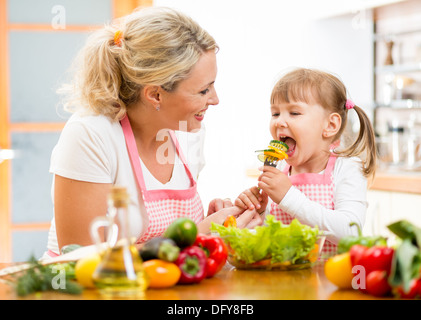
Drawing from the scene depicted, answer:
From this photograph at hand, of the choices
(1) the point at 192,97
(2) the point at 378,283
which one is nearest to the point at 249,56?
(1) the point at 192,97

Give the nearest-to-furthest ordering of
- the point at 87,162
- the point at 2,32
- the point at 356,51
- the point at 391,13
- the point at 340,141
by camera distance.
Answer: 1. the point at 87,162
2. the point at 340,141
3. the point at 2,32
4. the point at 391,13
5. the point at 356,51

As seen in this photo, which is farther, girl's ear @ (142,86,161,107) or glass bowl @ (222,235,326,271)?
girl's ear @ (142,86,161,107)

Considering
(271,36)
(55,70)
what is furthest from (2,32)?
(271,36)

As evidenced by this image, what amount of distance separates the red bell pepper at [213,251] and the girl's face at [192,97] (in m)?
0.68

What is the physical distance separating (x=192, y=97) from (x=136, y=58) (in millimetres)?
199

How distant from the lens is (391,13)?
3.86 m

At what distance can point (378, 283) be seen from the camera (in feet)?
3.17

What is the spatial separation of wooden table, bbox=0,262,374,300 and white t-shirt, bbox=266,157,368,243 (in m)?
0.40

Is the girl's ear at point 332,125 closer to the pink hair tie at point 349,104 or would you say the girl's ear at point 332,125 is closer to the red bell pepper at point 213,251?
the pink hair tie at point 349,104

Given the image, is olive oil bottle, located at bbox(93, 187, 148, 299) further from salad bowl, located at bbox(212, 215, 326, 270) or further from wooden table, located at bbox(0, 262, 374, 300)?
salad bowl, located at bbox(212, 215, 326, 270)

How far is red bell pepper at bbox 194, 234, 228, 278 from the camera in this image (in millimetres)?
1136

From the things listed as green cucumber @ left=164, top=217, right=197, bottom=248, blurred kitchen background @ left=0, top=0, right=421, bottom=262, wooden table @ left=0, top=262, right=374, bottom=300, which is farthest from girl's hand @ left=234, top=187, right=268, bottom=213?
blurred kitchen background @ left=0, top=0, right=421, bottom=262
